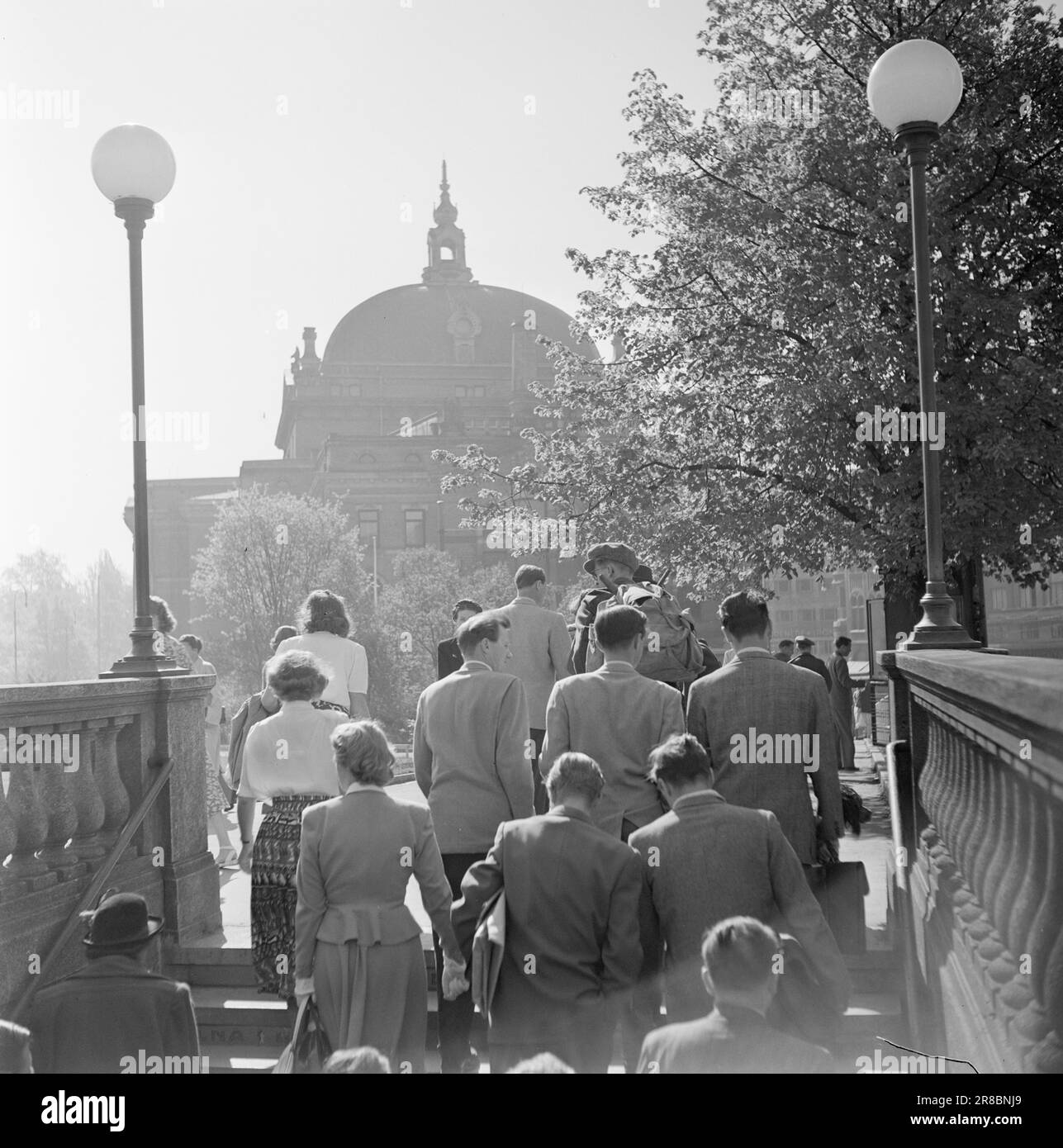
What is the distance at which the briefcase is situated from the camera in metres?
6.38

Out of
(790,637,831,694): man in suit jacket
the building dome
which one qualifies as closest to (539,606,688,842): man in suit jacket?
(790,637,831,694): man in suit jacket

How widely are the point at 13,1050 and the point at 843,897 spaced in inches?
158

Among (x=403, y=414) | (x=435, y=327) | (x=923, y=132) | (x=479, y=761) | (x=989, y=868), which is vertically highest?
(x=435, y=327)

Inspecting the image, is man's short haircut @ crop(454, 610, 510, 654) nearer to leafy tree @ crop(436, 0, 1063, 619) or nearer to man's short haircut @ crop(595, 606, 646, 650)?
man's short haircut @ crop(595, 606, 646, 650)

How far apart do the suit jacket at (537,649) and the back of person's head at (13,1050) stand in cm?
418

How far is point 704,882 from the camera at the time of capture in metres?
4.80

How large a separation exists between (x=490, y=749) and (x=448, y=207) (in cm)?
10263

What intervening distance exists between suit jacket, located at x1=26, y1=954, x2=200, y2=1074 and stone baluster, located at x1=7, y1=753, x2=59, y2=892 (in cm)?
221

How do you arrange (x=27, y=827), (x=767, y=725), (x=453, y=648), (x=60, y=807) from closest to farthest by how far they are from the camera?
(x=767, y=725) → (x=27, y=827) → (x=60, y=807) → (x=453, y=648)

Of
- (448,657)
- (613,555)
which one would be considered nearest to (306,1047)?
(613,555)

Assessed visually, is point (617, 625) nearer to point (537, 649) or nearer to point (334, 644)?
point (537, 649)

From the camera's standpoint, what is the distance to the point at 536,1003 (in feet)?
15.8

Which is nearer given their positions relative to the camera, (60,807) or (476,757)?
(476,757)
